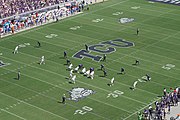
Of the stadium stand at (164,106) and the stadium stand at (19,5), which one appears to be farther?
the stadium stand at (19,5)

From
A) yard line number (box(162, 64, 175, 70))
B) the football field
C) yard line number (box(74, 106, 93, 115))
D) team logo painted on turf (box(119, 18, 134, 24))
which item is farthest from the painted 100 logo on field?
yard line number (box(74, 106, 93, 115))

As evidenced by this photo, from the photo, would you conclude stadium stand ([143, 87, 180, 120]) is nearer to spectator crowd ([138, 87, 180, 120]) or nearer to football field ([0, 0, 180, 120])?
spectator crowd ([138, 87, 180, 120])

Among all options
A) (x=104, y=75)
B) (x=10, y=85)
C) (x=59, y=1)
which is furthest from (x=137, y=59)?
(x=59, y=1)

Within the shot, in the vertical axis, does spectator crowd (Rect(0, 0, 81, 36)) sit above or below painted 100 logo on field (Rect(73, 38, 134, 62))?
above

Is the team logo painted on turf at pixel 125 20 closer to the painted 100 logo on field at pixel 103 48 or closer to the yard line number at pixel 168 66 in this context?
the painted 100 logo on field at pixel 103 48

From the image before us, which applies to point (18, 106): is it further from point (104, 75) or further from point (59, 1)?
point (59, 1)

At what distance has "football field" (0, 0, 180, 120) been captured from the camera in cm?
4724

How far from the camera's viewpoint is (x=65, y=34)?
68875mm

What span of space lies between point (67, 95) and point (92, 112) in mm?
4571

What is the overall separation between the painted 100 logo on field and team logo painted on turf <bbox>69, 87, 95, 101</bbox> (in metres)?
9.04

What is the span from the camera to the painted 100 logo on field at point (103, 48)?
6047 centimetres

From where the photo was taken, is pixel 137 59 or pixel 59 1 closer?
pixel 137 59

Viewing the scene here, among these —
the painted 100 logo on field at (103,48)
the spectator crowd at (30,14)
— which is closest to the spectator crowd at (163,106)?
the painted 100 logo on field at (103,48)

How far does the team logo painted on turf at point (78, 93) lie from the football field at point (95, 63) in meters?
0.10
